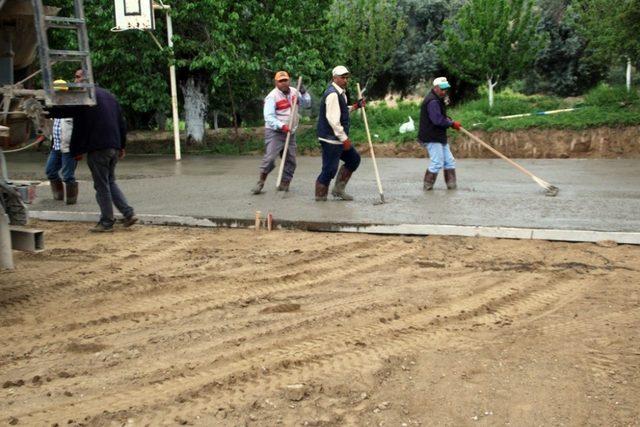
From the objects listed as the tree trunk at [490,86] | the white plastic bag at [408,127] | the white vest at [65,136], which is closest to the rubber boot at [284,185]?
the white vest at [65,136]

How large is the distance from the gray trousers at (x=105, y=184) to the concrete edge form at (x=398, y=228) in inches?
19.1

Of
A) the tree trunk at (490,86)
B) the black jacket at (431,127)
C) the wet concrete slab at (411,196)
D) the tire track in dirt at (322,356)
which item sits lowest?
the tire track in dirt at (322,356)

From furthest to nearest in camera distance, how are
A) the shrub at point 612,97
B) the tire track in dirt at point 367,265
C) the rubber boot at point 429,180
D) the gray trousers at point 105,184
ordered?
the shrub at point 612,97 → the rubber boot at point 429,180 → the gray trousers at point 105,184 → the tire track in dirt at point 367,265

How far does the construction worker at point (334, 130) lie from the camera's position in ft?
31.9

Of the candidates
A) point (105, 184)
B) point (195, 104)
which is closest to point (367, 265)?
point (105, 184)

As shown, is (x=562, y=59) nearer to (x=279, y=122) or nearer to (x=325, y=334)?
(x=279, y=122)

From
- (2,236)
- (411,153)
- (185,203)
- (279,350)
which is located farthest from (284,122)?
(411,153)

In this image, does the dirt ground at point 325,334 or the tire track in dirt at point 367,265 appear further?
the tire track in dirt at point 367,265

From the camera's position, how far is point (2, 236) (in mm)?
5703

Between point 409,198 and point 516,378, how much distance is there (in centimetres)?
609

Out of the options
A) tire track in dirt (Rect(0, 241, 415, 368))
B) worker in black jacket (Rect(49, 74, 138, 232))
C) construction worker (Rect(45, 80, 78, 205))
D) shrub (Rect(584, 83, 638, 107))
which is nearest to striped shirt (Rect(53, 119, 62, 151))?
construction worker (Rect(45, 80, 78, 205))

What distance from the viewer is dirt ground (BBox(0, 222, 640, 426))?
4043 mm

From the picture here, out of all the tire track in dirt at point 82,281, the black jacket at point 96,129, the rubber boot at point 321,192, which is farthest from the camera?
the rubber boot at point 321,192

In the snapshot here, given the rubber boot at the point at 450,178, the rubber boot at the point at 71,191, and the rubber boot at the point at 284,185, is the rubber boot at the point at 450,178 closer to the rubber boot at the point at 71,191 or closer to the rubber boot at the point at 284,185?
the rubber boot at the point at 284,185
